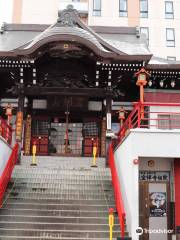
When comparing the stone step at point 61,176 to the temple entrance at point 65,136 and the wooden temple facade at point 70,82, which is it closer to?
the wooden temple facade at point 70,82

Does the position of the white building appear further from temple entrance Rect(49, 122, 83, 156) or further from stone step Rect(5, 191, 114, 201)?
stone step Rect(5, 191, 114, 201)

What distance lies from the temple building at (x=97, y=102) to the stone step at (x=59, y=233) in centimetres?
Answer: 92

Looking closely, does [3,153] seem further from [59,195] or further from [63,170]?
[59,195]

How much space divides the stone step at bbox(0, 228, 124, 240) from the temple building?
3.01 ft

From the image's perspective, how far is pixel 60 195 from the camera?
40.9 feet

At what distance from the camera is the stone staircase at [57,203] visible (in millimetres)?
10430

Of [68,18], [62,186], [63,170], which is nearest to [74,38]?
[68,18]

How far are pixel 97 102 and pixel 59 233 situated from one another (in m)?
8.90

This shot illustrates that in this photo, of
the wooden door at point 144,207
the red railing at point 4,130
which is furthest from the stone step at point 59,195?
the red railing at point 4,130

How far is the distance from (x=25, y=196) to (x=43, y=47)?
240 inches

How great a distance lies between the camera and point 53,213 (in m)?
11.4

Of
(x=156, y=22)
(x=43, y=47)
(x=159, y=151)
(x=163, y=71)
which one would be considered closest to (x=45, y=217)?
(x=159, y=151)

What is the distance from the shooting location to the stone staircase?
34.2ft

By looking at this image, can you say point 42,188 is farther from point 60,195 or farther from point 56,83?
point 56,83
